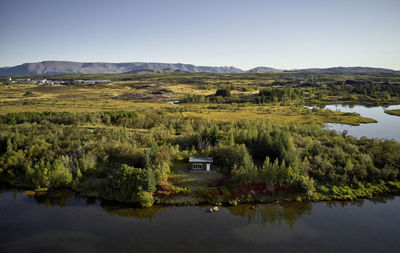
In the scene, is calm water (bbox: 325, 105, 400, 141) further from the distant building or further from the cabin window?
the cabin window

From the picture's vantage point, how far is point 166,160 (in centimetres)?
3700

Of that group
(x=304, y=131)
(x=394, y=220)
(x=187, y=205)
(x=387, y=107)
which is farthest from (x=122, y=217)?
(x=387, y=107)

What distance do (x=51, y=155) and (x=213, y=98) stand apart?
93.7m

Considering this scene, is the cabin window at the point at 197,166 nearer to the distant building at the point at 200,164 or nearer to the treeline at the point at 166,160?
the distant building at the point at 200,164

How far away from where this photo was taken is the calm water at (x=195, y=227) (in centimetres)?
2439

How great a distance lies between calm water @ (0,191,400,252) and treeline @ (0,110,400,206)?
9.24 ft

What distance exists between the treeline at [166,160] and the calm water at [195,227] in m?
2.82

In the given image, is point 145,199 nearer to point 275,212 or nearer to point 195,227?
point 195,227

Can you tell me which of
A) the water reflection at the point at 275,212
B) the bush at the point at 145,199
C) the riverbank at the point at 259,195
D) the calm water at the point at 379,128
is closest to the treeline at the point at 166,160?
the bush at the point at 145,199

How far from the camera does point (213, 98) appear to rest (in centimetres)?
12538

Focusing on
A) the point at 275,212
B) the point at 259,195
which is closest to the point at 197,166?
the point at 259,195

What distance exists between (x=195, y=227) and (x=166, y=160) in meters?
12.3

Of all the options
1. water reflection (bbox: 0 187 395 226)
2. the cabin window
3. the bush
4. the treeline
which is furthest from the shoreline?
the cabin window

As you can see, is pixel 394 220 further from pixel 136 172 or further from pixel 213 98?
pixel 213 98
